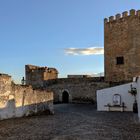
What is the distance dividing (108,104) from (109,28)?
12.0 metres

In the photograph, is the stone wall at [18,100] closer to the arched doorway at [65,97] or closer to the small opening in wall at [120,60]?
the small opening in wall at [120,60]

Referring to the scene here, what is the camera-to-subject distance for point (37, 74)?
1307 inches

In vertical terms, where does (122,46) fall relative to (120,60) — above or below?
above

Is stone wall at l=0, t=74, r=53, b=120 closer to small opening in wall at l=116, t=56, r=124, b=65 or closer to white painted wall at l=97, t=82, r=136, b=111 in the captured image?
white painted wall at l=97, t=82, r=136, b=111

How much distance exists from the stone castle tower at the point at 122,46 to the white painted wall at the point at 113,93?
7.73 metres

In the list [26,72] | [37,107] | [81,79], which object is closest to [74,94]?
[81,79]

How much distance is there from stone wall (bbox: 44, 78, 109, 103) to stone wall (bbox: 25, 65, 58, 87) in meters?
0.77

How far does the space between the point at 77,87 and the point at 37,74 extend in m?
5.41

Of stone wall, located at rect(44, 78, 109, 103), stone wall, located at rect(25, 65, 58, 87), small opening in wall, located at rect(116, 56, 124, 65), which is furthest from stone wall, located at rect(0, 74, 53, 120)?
stone wall, located at rect(25, 65, 58, 87)

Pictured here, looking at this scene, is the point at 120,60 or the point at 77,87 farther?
the point at 77,87

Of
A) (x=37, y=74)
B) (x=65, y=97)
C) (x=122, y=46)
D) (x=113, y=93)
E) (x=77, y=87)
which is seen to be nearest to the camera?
(x=113, y=93)

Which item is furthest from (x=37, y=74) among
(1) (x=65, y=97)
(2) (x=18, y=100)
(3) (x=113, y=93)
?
(2) (x=18, y=100)

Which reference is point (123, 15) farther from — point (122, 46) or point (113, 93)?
point (113, 93)

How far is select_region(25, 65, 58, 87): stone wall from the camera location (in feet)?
108
